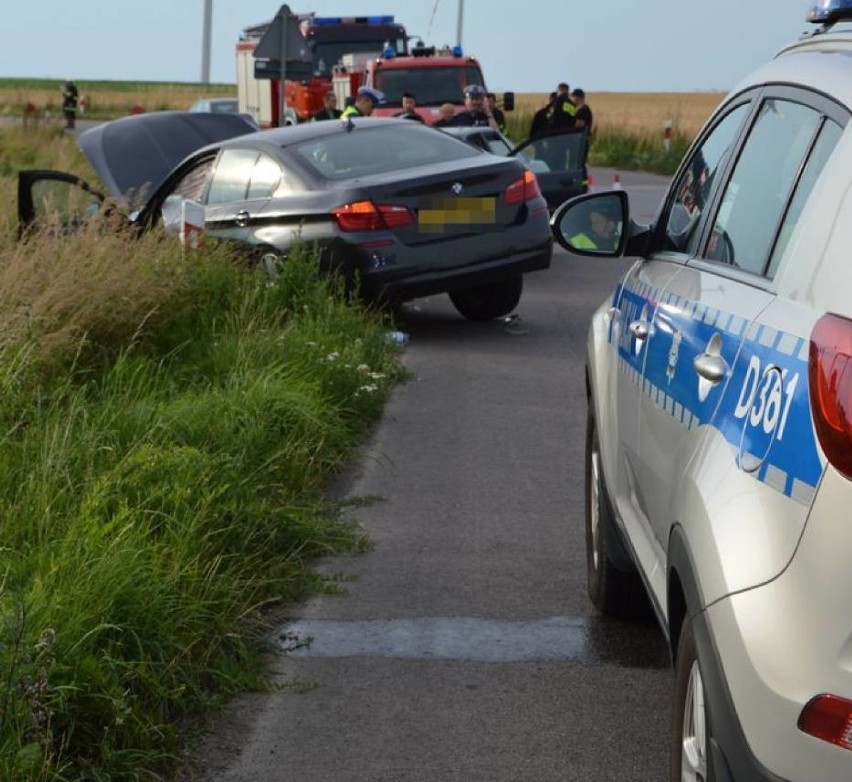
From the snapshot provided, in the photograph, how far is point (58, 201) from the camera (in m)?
12.3

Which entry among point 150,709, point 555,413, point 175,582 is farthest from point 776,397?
point 555,413

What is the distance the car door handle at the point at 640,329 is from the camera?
14.8 ft

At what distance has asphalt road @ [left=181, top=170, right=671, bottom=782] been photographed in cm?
470

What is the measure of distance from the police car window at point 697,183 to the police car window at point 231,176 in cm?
884

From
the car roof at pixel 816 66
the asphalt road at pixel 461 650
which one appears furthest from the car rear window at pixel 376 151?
the car roof at pixel 816 66

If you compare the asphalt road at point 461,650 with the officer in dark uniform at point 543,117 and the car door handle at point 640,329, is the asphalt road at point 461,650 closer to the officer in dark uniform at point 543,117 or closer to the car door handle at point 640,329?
the car door handle at point 640,329

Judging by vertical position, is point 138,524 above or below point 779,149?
below

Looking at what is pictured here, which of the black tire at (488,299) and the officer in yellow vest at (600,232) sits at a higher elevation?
the officer in yellow vest at (600,232)

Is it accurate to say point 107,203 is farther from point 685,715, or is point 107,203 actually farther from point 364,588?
point 685,715

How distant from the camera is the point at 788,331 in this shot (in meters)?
3.09

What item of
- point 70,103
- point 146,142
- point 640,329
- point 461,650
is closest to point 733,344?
point 640,329

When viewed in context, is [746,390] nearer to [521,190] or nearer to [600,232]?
[600,232]

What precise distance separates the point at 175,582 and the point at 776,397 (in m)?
2.73

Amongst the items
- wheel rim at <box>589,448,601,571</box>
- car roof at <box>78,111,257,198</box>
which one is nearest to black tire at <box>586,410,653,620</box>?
wheel rim at <box>589,448,601,571</box>
